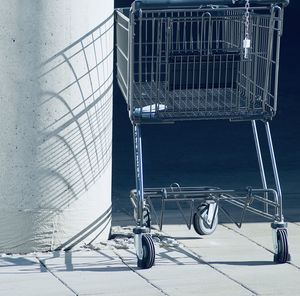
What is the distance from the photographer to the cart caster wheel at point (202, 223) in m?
7.74

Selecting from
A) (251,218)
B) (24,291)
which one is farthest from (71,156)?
(251,218)

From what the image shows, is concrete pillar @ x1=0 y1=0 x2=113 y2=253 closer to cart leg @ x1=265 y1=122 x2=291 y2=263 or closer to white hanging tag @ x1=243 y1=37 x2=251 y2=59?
white hanging tag @ x1=243 y1=37 x2=251 y2=59

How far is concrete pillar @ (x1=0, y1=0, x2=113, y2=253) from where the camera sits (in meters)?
7.20

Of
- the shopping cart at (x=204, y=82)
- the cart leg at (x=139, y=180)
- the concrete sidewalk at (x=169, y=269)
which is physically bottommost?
the concrete sidewalk at (x=169, y=269)

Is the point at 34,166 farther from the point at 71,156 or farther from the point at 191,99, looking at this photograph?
the point at 191,99

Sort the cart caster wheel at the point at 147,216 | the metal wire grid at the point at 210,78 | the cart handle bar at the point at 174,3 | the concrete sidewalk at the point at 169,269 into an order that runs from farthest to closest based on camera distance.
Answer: the cart caster wheel at the point at 147,216, the metal wire grid at the point at 210,78, the cart handle bar at the point at 174,3, the concrete sidewalk at the point at 169,269

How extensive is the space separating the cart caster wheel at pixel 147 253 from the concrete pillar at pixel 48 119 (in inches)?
28.1

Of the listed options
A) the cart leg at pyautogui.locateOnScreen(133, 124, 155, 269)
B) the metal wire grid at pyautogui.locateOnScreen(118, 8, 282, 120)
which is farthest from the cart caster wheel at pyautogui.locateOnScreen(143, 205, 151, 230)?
the metal wire grid at pyautogui.locateOnScreen(118, 8, 282, 120)

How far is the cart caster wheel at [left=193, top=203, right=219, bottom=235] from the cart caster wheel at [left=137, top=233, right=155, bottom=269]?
2.80ft

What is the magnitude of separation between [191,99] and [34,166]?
1.15 metres

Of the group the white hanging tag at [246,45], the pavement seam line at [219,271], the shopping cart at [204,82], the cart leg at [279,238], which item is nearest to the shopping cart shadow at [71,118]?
the shopping cart at [204,82]

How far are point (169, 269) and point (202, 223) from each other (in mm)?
862

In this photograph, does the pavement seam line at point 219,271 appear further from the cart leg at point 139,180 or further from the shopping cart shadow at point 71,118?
the shopping cart shadow at point 71,118

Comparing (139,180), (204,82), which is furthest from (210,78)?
(139,180)
